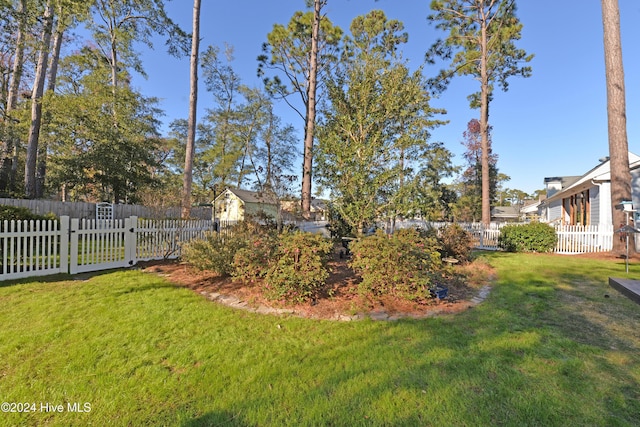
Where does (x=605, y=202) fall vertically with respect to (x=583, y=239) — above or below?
above

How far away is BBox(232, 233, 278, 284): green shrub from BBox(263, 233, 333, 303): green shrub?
319 millimetres

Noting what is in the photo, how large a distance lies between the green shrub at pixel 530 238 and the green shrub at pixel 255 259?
10.5m

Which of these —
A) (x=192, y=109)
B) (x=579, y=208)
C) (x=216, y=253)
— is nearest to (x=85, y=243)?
(x=216, y=253)

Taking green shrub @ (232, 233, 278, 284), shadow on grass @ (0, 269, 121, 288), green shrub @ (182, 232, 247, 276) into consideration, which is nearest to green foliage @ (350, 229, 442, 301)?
green shrub @ (232, 233, 278, 284)

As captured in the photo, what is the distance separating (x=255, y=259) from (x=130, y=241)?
12.8 feet

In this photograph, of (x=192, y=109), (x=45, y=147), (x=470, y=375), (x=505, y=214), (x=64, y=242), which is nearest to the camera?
(x=470, y=375)

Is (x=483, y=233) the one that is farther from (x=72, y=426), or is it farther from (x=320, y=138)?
(x=72, y=426)

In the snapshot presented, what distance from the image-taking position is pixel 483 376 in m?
2.35

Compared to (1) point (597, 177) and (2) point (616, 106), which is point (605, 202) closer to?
(1) point (597, 177)

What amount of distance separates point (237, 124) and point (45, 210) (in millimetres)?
18928

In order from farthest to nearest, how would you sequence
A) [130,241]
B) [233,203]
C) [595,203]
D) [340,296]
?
[233,203] → [595,203] → [130,241] → [340,296]

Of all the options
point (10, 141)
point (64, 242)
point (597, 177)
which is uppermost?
point (10, 141)

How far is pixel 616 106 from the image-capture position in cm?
921

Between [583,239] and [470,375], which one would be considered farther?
[583,239]
